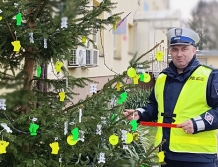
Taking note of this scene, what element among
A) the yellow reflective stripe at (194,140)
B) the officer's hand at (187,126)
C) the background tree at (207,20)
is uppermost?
the background tree at (207,20)

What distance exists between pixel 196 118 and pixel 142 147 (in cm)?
256

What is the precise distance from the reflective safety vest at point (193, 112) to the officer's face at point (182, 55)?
0.10m

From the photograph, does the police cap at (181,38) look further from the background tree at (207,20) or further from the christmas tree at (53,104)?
the background tree at (207,20)

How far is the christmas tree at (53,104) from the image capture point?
6.34ft

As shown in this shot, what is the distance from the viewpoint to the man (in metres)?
2.29

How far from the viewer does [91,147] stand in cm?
231

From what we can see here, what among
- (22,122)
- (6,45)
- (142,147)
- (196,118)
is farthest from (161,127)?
(142,147)

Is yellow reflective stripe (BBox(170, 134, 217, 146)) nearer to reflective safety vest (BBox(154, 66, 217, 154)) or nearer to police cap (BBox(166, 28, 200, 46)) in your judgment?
reflective safety vest (BBox(154, 66, 217, 154))

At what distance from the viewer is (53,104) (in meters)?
2.28


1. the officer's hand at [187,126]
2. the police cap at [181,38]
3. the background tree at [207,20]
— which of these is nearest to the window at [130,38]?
the background tree at [207,20]

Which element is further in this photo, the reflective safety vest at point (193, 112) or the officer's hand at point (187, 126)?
the reflective safety vest at point (193, 112)

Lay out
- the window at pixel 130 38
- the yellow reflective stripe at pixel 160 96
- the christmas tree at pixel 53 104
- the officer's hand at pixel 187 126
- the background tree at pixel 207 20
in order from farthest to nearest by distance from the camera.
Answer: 1. the yellow reflective stripe at pixel 160 96
2. the officer's hand at pixel 187 126
3. the christmas tree at pixel 53 104
4. the window at pixel 130 38
5. the background tree at pixel 207 20

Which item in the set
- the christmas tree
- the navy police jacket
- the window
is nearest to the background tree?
the window

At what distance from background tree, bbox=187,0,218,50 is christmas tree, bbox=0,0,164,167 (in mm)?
428
